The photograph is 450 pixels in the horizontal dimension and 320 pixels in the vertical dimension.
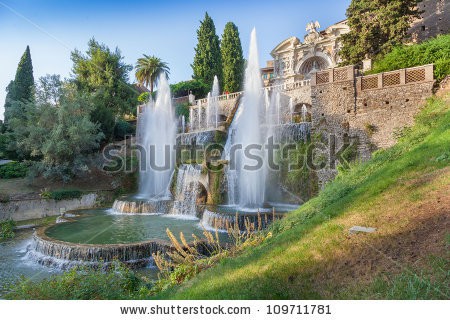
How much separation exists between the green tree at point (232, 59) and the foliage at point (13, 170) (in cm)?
2022

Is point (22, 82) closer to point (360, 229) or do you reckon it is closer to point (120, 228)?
point (120, 228)

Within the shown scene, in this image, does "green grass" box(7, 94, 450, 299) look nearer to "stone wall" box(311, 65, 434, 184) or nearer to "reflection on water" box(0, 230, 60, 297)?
"reflection on water" box(0, 230, 60, 297)

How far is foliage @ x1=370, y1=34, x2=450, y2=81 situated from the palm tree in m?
32.1

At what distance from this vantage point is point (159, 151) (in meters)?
Result: 22.9

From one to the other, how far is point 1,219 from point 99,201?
527 cm

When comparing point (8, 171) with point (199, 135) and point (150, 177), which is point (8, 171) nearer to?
point (150, 177)

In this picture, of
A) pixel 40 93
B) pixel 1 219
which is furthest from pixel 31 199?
pixel 40 93

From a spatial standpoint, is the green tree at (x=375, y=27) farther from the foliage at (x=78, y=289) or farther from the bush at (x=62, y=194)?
the bush at (x=62, y=194)

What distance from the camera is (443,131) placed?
7770mm

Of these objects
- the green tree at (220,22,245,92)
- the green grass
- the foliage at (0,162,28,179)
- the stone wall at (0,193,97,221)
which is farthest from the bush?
the green tree at (220,22,245,92)

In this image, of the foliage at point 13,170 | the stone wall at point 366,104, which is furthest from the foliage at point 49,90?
the stone wall at point 366,104

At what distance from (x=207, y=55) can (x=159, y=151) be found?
18223mm

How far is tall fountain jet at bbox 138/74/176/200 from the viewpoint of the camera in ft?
70.3

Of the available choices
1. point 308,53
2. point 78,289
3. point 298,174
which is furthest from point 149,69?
point 78,289
